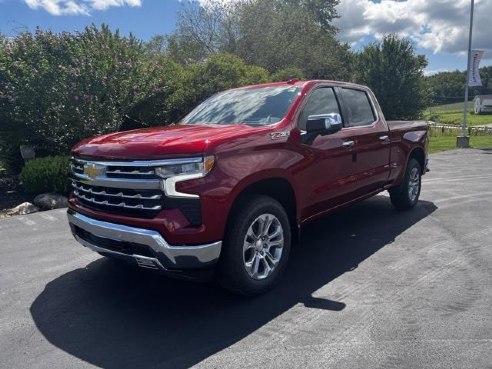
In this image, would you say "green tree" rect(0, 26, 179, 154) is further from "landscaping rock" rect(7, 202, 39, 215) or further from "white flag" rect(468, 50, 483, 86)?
"white flag" rect(468, 50, 483, 86)

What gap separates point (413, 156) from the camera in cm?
728

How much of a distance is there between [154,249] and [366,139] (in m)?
3.23

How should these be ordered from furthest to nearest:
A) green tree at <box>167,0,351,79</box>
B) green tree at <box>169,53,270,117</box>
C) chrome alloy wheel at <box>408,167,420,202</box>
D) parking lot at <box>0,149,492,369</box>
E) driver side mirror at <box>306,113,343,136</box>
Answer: green tree at <box>167,0,351,79</box> < green tree at <box>169,53,270,117</box> < chrome alloy wheel at <box>408,167,420,202</box> < driver side mirror at <box>306,113,343,136</box> < parking lot at <box>0,149,492,369</box>

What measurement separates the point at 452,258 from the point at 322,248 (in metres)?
1.43

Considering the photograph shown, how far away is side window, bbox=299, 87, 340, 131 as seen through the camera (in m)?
Answer: 4.70

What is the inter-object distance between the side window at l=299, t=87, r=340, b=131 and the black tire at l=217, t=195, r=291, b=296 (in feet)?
3.34

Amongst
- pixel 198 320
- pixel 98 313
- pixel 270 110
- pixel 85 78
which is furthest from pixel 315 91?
pixel 85 78

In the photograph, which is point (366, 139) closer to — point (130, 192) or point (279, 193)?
point (279, 193)

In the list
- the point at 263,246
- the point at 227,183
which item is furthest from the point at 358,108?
the point at 227,183

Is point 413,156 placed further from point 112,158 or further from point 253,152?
point 112,158

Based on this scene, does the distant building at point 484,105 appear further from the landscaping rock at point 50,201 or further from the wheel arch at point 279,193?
the wheel arch at point 279,193

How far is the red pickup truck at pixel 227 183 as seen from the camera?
350 cm

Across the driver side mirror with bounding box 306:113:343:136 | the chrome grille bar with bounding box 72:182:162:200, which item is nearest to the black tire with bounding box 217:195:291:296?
the chrome grille bar with bounding box 72:182:162:200

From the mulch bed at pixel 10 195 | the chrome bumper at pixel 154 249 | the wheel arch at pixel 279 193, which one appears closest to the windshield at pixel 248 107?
the wheel arch at pixel 279 193
